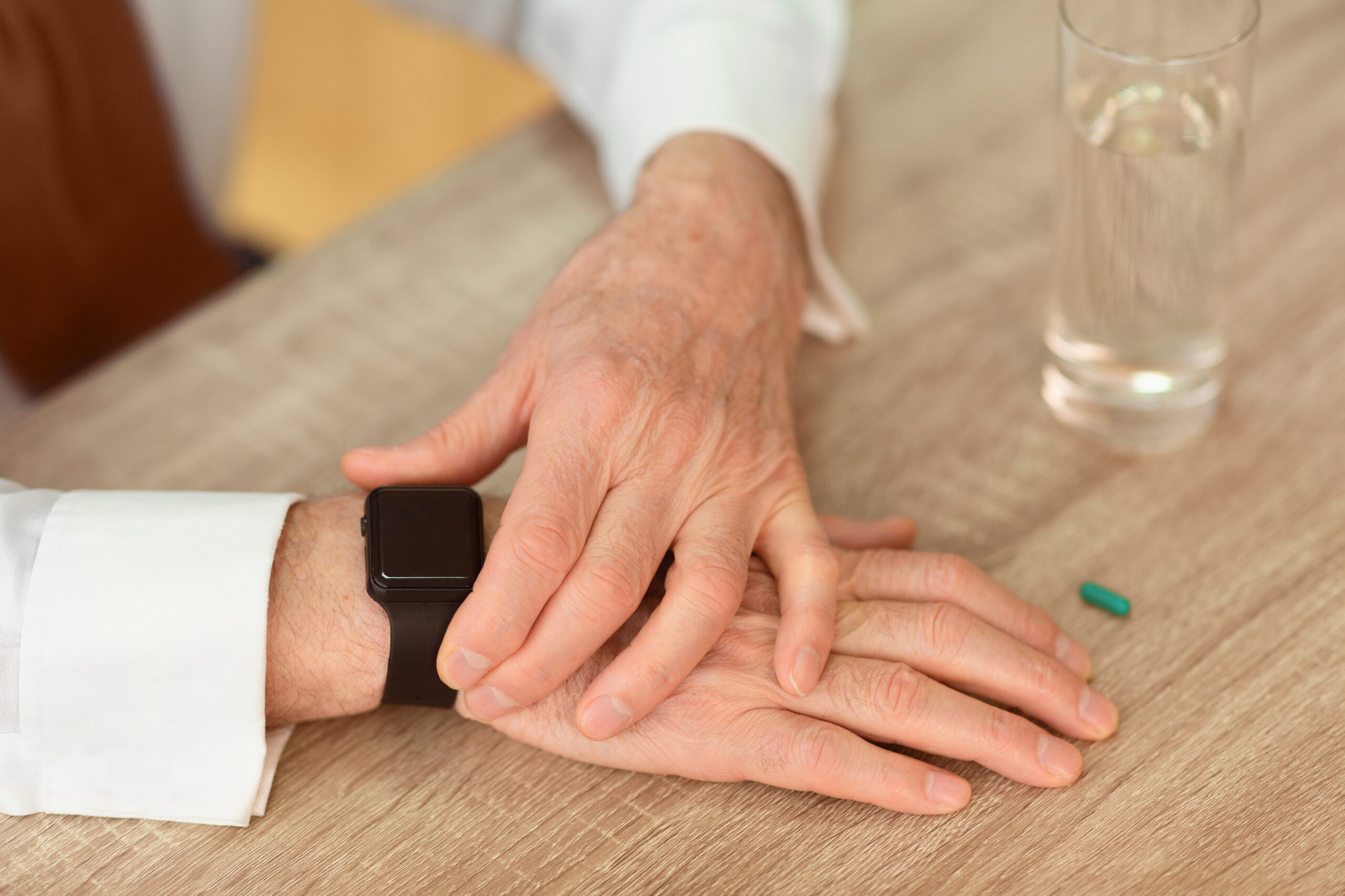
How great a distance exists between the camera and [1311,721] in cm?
69

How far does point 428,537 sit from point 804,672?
0.77ft

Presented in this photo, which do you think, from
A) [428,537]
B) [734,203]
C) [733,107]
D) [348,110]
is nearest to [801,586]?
[428,537]

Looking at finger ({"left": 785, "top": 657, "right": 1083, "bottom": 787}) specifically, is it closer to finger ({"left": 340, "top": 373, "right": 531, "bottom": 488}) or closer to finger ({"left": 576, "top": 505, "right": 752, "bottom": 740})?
finger ({"left": 576, "top": 505, "right": 752, "bottom": 740})

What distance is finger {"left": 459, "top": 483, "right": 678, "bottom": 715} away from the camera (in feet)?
2.25

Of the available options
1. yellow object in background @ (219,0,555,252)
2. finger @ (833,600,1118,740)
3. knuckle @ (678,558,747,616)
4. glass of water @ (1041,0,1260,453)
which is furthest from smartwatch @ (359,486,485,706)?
yellow object in background @ (219,0,555,252)

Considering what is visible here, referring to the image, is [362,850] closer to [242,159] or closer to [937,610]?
[937,610]

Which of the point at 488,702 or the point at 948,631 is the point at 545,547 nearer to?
the point at 488,702

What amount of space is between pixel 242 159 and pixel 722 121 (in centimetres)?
238

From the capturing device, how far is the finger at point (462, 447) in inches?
30.5

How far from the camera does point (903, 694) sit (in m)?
0.70

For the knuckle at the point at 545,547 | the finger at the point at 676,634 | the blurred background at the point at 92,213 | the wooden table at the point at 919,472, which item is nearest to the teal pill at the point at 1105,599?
the wooden table at the point at 919,472

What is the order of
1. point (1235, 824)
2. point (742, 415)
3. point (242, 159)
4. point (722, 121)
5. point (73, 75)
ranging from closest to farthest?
point (1235, 824) → point (742, 415) → point (722, 121) → point (73, 75) → point (242, 159)

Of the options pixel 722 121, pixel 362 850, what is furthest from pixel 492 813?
pixel 722 121

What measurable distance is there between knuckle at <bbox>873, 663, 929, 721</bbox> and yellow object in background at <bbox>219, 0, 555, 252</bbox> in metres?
2.22
